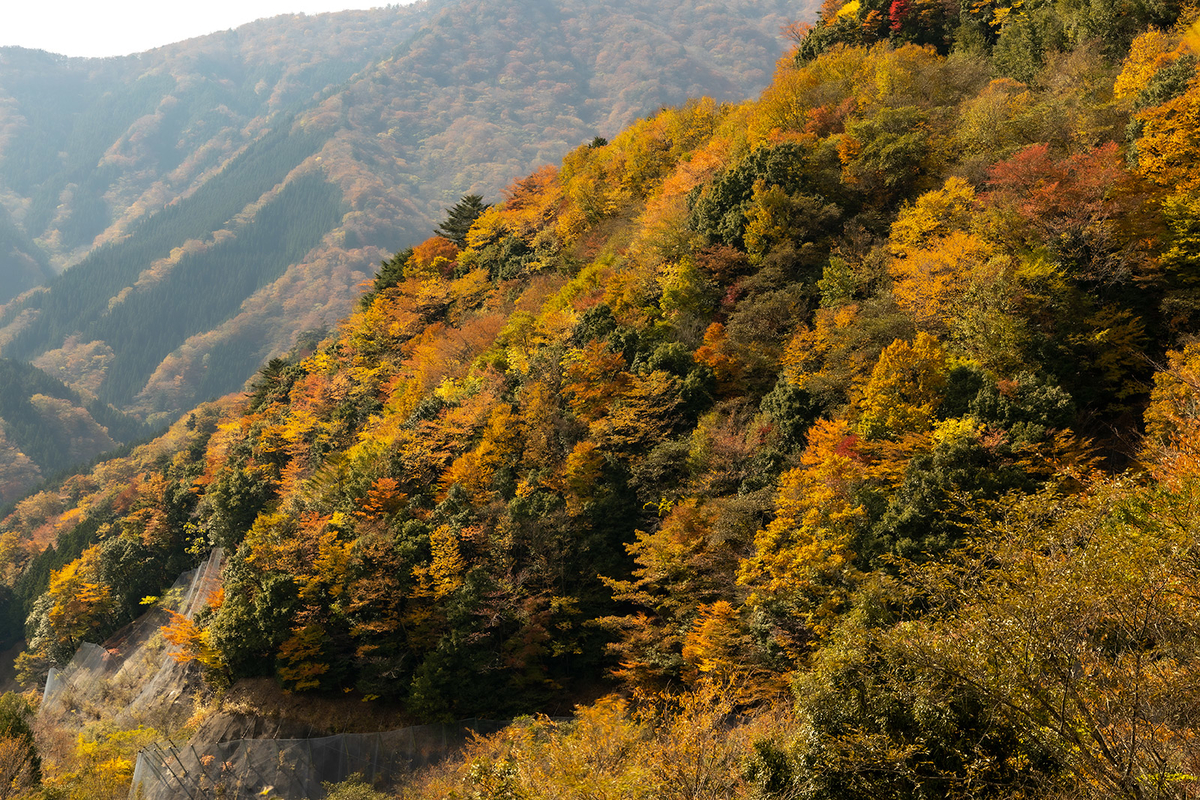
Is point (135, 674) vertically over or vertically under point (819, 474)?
under

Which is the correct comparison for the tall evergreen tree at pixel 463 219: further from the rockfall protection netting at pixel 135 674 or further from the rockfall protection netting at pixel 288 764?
the rockfall protection netting at pixel 288 764

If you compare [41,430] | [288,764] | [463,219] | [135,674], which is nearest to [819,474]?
[288,764]

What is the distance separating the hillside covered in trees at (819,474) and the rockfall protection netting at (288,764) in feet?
4.71

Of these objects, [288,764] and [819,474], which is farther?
[288,764]

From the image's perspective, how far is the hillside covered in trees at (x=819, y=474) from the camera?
41.6 feet

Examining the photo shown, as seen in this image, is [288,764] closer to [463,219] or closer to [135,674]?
[135,674]

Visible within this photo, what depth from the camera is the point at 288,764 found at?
1099 inches

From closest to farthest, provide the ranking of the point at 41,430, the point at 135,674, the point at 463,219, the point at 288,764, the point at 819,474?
the point at 819,474
the point at 288,764
the point at 135,674
the point at 463,219
the point at 41,430

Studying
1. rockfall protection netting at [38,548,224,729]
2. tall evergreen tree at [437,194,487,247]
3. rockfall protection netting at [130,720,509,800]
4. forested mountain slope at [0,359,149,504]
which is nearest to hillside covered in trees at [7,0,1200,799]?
rockfall protection netting at [130,720,509,800]

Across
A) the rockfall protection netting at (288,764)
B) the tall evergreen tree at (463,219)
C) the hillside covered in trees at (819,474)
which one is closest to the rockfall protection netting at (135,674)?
the hillside covered in trees at (819,474)

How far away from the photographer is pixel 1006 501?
18453 mm

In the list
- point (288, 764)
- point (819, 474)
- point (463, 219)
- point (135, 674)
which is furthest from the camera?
point (463, 219)

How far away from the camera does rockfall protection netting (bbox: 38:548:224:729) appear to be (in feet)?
125

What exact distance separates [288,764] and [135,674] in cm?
2263
